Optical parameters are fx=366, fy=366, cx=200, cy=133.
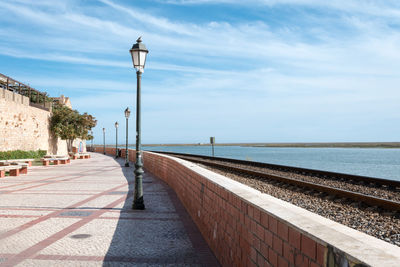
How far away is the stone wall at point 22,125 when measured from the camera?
97.7 ft

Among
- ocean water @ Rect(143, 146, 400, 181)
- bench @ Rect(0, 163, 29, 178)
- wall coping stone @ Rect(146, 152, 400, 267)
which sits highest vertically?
wall coping stone @ Rect(146, 152, 400, 267)

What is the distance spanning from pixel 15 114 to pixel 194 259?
31454mm

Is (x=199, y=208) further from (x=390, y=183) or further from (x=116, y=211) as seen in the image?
(x=390, y=183)

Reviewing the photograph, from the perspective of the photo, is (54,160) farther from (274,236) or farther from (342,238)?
(342,238)

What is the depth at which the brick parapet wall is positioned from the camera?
2064mm

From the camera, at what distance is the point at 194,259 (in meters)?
5.21

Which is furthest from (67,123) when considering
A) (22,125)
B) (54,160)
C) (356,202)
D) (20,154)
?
(356,202)

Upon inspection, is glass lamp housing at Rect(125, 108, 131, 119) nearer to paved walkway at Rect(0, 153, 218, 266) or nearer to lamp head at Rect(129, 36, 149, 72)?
paved walkway at Rect(0, 153, 218, 266)

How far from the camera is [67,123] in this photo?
42750mm

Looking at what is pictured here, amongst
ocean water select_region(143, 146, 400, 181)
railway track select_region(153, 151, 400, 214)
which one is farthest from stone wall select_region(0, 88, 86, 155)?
ocean water select_region(143, 146, 400, 181)

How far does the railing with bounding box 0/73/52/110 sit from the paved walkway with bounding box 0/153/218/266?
1012 inches

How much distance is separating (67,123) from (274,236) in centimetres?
4289

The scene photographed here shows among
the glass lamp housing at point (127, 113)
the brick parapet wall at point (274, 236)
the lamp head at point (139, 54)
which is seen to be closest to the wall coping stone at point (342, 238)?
the brick parapet wall at point (274, 236)

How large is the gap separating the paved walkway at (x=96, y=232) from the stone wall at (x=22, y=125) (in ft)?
69.5
